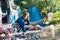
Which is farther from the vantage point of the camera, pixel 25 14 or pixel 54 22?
pixel 54 22

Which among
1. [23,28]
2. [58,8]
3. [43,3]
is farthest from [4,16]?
[58,8]

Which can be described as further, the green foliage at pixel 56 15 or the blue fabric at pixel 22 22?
the green foliage at pixel 56 15

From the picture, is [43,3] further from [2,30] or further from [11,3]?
[2,30]

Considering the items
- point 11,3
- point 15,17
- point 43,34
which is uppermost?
point 11,3

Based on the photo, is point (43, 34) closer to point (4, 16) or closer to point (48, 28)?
point (48, 28)

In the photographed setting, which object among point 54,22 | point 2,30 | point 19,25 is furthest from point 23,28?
point 54,22

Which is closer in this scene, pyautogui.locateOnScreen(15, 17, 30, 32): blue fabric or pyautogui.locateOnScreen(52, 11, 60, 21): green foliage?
pyautogui.locateOnScreen(15, 17, 30, 32): blue fabric

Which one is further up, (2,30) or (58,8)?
(58,8)

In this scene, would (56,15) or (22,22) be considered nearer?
(22,22)

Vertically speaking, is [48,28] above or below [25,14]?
below

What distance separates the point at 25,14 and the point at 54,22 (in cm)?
75

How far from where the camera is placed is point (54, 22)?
4555 mm

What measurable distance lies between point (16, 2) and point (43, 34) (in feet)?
3.14

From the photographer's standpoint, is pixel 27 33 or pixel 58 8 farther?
pixel 58 8
